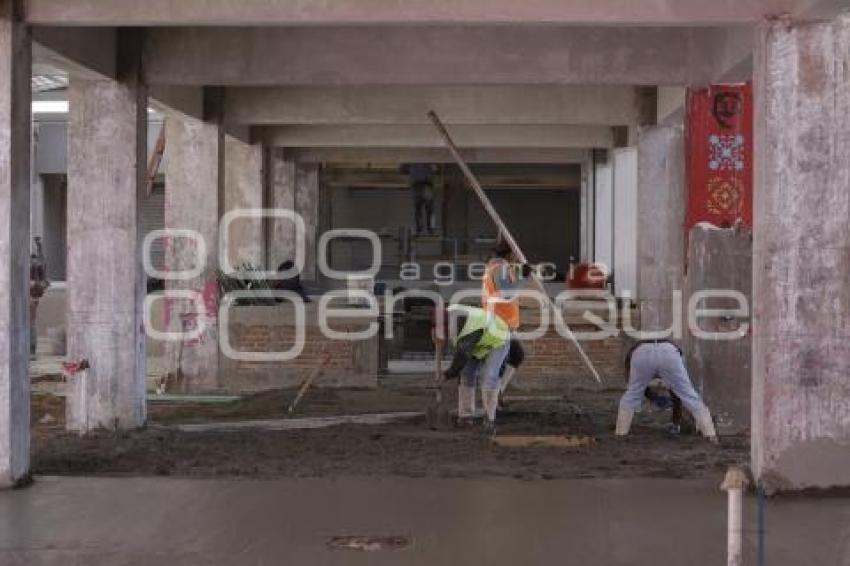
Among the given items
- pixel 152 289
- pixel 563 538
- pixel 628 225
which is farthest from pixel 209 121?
pixel 563 538

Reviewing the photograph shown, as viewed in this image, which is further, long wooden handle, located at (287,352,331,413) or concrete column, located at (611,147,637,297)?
concrete column, located at (611,147,637,297)

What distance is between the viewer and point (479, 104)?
16359mm

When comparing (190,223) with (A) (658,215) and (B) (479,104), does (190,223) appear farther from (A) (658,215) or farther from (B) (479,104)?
(A) (658,215)

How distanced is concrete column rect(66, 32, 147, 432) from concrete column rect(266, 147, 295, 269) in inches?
360

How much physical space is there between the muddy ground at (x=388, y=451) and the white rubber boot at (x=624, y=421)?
18cm

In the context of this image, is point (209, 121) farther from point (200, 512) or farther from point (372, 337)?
point (200, 512)

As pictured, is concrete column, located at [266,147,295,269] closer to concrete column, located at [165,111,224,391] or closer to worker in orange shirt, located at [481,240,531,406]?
concrete column, located at [165,111,224,391]

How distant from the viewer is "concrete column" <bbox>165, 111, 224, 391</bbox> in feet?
57.6

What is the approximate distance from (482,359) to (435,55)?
133 inches

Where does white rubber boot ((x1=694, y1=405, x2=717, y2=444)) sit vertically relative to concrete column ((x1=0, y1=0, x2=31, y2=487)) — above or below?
below

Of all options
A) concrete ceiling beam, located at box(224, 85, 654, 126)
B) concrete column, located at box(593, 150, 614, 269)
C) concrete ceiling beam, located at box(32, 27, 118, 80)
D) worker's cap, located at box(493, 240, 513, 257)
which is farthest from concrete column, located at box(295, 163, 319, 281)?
concrete ceiling beam, located at box(32, 27, 118, 80)

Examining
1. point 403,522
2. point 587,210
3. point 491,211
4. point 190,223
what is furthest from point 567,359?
point 403,522

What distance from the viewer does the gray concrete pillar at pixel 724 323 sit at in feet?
39.4

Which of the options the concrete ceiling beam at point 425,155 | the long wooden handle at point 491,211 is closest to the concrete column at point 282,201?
the concrete ceiling beam at point 425,155
